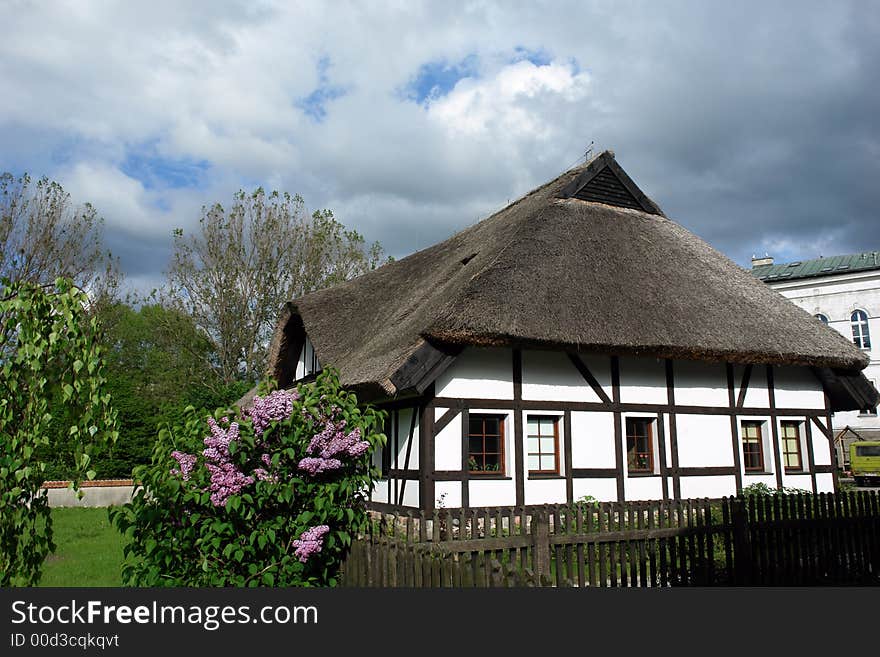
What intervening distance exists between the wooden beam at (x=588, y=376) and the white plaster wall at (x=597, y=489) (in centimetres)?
141

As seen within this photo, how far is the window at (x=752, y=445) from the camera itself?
44.3 feet

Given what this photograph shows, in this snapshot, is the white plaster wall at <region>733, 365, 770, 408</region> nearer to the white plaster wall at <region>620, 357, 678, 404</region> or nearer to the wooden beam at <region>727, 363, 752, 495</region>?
the wooden beam at <region>727, 363, 752, 495</region>

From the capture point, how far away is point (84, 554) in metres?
11.0

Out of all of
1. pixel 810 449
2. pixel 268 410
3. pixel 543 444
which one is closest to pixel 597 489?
pixel 543 444

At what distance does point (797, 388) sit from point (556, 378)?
19.2 feet

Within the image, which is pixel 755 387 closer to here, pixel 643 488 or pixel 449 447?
pixel 643 488

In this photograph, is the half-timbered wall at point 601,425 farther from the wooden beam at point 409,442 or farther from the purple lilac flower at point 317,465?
the purple lilac flower at point 317,465

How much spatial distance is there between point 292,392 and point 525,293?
19.0ft

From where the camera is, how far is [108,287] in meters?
25.2

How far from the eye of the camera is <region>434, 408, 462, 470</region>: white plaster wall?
1072 centimetres

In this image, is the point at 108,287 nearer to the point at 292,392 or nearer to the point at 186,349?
the point at 186,349

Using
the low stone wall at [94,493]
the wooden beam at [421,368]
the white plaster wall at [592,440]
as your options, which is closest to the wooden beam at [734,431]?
the white plaster wall at [592,440]

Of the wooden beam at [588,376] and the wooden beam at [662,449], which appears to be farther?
the wooden beam at [662,449]

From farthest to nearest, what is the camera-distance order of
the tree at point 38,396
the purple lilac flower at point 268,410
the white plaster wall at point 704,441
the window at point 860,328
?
the window at point 860,328 < the white plaster wall at point 704,441 < the purple lilac flower at point 268,410 < the tree at point 38,396
